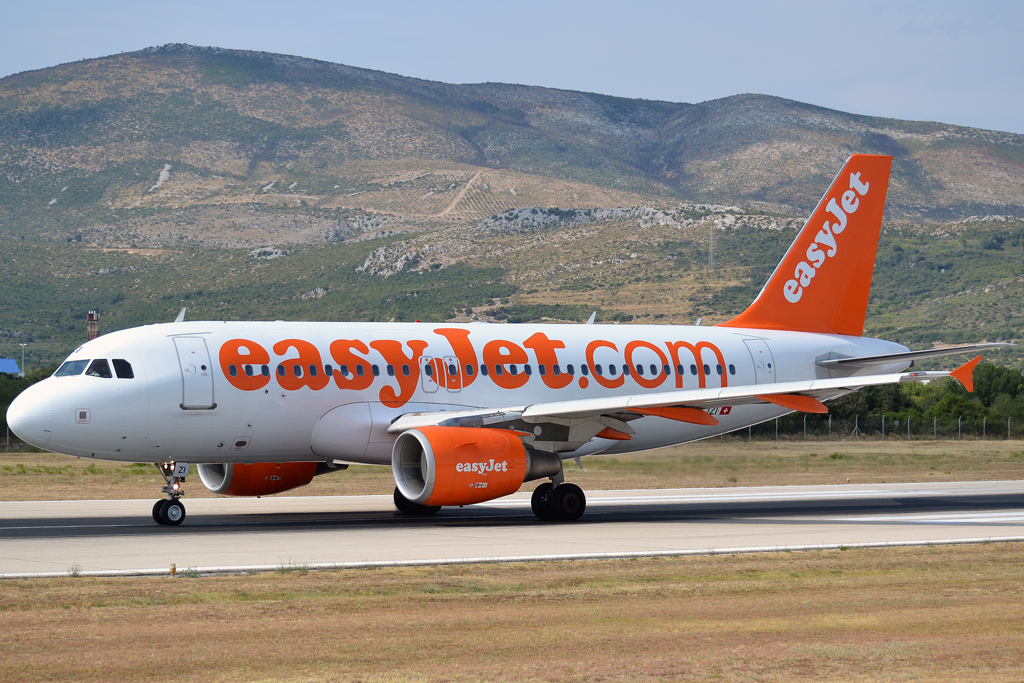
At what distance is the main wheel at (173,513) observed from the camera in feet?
80.1

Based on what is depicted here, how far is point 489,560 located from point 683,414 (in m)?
8.46

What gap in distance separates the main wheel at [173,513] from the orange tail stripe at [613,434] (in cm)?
892

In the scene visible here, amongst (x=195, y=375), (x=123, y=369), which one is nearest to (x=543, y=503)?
(x=195, y=375)

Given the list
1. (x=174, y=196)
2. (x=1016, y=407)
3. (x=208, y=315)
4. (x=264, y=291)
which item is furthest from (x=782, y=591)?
(x=174, y=196)

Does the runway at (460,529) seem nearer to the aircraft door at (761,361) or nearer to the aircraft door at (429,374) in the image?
the aircraft door at (429,374)

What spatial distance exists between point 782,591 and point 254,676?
307 inches

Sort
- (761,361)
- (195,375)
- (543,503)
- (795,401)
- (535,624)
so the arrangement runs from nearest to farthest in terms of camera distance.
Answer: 1. (535,624)
2. (195,375)
3. (795,401)
4. (543,503)
5. (761,361)

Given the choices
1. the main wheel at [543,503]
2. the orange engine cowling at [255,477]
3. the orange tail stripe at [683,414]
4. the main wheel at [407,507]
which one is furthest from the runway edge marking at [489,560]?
the orange engine cowling at [255,477]

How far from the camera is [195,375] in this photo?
24438 mm

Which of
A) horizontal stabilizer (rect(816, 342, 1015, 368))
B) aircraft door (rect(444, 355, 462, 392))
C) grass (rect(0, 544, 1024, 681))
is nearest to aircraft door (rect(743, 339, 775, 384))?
horizontal stabilizer (rect(816, 342, 1015, 368))

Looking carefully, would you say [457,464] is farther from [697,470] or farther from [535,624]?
[535,624]

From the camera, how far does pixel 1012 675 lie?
11273 millimetres

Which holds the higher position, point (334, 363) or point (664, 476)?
point (334, 363)

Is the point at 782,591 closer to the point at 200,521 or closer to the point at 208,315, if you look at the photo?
the point at 200,521
